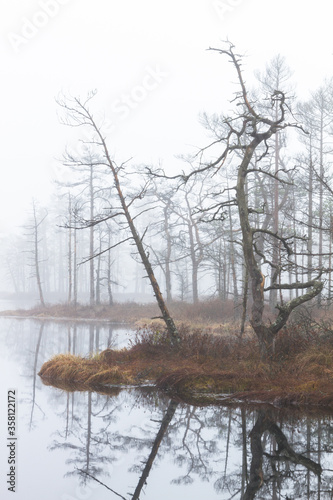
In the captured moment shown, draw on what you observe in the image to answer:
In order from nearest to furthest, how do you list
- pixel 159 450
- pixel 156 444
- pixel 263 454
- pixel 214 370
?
pixel 263 454 → pixel 159 450 → pixel 156 444 → pixel 214 370

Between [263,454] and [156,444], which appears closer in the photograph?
[263,454]

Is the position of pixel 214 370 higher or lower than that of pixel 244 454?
higher

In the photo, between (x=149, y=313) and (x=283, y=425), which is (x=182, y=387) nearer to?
(x=283, y=425)

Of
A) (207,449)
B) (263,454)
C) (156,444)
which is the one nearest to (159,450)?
(156,444)

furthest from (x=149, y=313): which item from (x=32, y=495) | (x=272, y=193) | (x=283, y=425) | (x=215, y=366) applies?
(x=32, y=495)

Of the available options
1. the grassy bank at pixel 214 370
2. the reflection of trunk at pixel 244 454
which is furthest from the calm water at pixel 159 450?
the grassy bank at pixel 214 370

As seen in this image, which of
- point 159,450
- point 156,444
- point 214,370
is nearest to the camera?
point 159,450

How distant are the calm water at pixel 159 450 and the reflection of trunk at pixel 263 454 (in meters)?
0.01

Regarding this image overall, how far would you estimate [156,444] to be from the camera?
22.5 feet

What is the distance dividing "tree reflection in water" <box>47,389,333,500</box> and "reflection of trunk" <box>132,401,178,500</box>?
0.4 inches

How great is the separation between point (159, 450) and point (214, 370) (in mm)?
4457

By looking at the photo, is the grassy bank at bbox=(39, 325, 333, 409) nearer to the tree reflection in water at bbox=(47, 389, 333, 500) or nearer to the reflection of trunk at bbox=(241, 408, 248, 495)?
the tree reflection in water at bbox=(47, 389, 333, 500)

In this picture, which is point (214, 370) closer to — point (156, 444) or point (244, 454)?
point (156, 444)

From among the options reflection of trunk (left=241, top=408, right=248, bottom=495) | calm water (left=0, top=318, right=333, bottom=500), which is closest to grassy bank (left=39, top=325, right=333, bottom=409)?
calm water (left=0, top=318, right=333, bottom=500)
